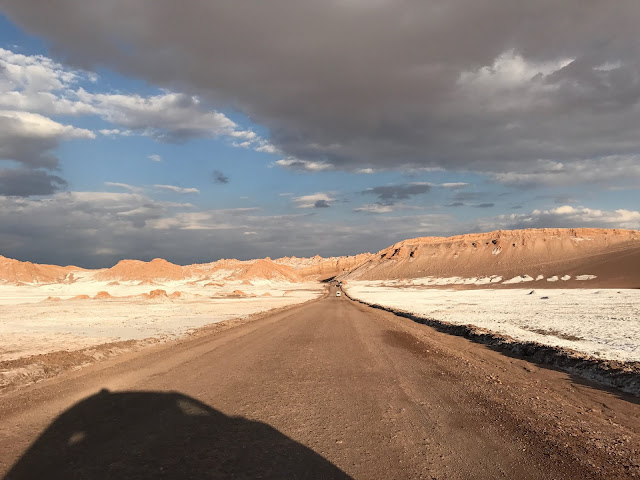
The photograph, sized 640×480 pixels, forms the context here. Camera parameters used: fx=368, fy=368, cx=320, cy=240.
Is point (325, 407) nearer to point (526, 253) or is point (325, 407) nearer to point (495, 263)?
point (495, 263)

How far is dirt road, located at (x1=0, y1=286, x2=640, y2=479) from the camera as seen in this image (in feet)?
16.2

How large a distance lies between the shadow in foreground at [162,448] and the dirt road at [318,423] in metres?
0.03

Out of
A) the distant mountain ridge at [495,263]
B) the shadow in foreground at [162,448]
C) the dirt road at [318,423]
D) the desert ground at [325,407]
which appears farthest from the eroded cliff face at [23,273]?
the shadow in foreground at [162,448]

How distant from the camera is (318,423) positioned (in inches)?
257

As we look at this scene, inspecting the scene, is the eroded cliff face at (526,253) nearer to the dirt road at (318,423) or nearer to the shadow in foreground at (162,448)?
the dirt road at (318,423)

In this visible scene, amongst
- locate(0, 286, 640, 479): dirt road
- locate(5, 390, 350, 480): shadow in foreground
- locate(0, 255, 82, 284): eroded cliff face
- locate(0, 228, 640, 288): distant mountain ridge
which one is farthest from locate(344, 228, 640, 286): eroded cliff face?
locate(0, 255, 82, 284): eroded cliff face

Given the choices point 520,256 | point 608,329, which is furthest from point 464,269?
point 608,329

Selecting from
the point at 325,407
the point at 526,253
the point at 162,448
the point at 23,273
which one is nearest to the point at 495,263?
the point at 526,253

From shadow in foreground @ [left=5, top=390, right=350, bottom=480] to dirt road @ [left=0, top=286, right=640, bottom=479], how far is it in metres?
0.03

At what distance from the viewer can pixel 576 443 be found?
18.6 feet

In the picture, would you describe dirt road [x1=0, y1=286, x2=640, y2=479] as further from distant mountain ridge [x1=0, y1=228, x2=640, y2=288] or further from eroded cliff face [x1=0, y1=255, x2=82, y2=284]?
eroded cliff face [x1=0, y1=255, x2=82, y2=284]

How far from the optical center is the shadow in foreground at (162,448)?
15.7ft

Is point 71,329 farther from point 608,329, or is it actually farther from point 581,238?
point 581,238

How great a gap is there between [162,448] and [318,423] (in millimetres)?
2551
